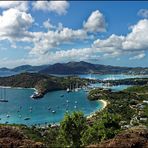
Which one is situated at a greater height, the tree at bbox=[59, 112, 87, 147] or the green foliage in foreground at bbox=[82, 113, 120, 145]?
the tree at bbox=[59, 112, 87, 147]

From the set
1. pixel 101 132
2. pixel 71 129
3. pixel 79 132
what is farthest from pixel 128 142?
pixel 101 132

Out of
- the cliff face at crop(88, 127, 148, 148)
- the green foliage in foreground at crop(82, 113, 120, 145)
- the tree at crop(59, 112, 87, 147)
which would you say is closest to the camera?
the cliff face at crop(88, 127, 148, 148)

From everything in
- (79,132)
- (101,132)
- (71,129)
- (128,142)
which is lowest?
(101,132)

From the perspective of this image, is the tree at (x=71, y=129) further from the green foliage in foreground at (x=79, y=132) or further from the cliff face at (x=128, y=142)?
the cliff face at (x=128, y=142)

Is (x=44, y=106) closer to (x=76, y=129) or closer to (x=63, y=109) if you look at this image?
(x=63, y=109)

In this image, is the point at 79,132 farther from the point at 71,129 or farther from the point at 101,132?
the point at 101,132

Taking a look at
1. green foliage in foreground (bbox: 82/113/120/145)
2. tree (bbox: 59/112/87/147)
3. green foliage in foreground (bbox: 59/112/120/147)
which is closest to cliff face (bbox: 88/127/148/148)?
green foliage in foreground (bbox: 59/112/120/147)

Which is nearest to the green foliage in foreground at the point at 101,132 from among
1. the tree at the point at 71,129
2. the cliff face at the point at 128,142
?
the tree at the point at 71,129

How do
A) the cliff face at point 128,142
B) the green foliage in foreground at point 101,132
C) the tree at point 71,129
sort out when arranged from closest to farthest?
the cliff face at point 128,142 < the tree at point 71,129 < the green foliage in foreground at point 101,132

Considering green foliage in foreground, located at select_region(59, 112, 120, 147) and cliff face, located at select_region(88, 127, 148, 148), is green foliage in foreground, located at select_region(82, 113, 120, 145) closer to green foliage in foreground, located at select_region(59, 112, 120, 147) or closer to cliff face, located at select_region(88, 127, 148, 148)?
green foliage in foreground, located at select_region(59, 112, 120, 147)

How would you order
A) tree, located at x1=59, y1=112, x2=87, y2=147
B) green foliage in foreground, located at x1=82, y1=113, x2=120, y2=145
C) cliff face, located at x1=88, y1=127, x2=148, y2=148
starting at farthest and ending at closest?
green foliage in foreground, located at x1=82, y1=113, x2=120, y2=145, tree, located at x1=59, y1=112, x2=87, y2=147, cliff face, located at x1=88, y1=127, x2=148, y2=148

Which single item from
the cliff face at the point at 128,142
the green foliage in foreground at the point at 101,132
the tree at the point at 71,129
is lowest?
the green foliage in foreground at the point at 101,132

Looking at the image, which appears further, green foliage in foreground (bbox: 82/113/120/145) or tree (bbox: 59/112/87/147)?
green foliage in foreground (bbox: 82/113/120/145)

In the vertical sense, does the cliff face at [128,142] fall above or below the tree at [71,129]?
above
